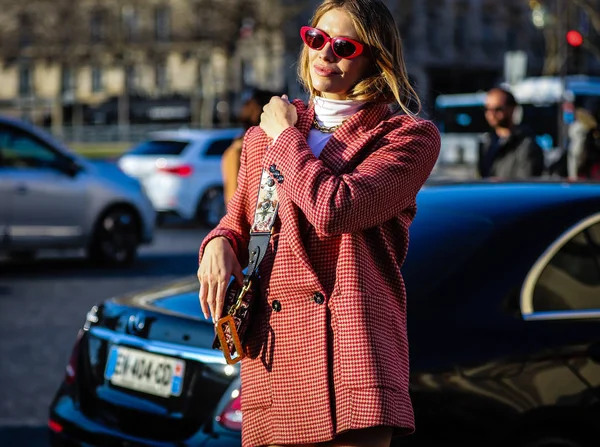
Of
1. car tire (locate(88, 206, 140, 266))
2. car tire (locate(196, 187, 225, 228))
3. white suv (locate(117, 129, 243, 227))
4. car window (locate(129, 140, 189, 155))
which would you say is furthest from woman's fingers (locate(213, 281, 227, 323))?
car window (locate(129, 140, 189, 155))

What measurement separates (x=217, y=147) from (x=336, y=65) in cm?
1712

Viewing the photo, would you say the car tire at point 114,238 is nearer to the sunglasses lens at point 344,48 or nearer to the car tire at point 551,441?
the car tire at point 551,441

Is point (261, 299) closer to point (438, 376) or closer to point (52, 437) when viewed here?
point (438, 376)

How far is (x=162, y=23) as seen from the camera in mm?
Answer: 69125

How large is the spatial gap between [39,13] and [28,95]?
1561 centimetres

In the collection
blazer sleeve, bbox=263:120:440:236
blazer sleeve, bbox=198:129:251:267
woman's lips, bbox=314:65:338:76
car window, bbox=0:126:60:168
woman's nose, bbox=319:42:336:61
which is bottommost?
car window, bbox=0:126:60:168

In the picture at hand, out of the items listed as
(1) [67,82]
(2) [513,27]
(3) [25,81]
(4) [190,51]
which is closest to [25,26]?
(4) [190,51]

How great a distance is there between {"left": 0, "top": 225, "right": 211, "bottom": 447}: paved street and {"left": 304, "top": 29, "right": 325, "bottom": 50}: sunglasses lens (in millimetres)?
3730

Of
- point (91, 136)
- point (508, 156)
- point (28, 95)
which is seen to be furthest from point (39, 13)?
point (508, 156)

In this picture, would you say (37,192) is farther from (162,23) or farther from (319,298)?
(162,23)

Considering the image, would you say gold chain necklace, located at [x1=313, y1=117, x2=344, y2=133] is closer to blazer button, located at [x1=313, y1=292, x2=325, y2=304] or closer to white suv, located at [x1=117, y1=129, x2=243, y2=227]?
blazer button, located at [x1=313, y1=292, x2=325, y2=304]

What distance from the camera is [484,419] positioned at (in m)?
3.79

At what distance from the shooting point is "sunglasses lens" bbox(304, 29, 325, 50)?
2.78 metres

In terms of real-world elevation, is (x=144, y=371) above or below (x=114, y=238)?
above
